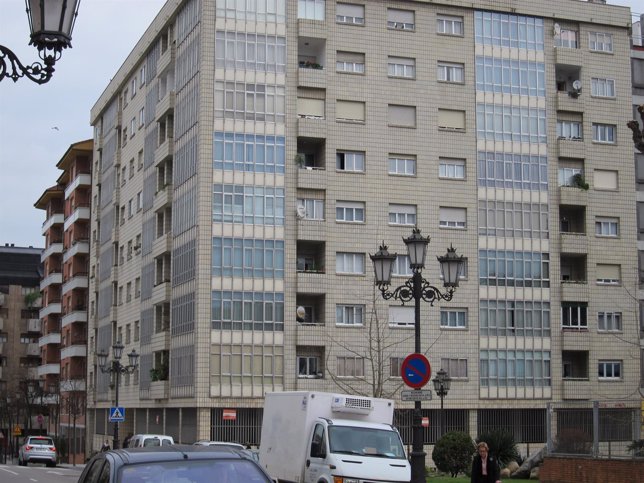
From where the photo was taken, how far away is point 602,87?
58.8 meters

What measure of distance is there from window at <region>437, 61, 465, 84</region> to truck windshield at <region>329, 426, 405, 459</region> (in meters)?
35.7

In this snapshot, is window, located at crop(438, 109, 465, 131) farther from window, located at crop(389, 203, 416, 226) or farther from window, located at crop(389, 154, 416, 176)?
window, located at crop(389, 203, 416, 226)

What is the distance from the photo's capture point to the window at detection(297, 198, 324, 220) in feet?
173

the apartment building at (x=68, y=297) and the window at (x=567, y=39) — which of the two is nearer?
the window at (x=567, y=39)

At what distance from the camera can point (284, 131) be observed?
52.6 meters

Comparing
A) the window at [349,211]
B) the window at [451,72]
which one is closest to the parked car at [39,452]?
the window at [349,211]

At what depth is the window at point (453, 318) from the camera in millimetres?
54094

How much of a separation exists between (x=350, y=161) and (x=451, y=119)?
5.89 metres

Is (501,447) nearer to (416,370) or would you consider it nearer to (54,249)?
(416,370)

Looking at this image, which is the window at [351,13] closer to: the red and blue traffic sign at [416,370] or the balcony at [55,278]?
the red and blue traffic sign at [416,370]

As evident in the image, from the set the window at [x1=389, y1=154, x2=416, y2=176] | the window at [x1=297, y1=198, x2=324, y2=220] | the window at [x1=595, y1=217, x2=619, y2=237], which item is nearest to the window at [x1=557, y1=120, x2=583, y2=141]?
the window at [x1=595, y1=217, x2=619, y2=237]

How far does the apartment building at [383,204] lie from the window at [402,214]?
0.14 m

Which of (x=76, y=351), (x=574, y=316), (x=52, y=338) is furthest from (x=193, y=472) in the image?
(x=52, y=338)

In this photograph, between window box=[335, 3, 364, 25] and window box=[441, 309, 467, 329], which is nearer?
window box=[441, 309, 467, 329]
